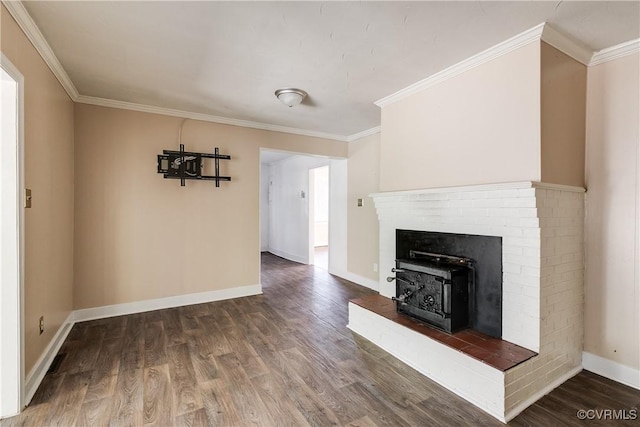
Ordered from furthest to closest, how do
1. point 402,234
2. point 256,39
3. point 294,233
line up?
point 294,233
point 402,234
point 256,39

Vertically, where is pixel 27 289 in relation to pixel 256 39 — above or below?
below

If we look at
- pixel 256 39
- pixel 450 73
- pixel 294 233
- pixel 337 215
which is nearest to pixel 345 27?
pixel 256 39

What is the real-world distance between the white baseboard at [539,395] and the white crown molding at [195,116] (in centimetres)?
388

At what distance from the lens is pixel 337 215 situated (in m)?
5.41

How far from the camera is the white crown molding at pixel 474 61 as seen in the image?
2029 mm

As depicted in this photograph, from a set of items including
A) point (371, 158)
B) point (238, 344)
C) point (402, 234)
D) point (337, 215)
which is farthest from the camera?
point (337, 215)

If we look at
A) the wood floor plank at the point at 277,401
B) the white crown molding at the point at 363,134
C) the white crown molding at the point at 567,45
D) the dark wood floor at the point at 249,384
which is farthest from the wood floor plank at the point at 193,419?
the white crown molding at the point at 363,134

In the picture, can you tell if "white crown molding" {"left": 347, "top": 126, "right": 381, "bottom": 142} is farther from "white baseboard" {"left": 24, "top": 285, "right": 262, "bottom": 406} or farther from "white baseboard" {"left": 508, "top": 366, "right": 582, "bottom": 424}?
"white baseboard" {"left": 508, "top": 366, "right": 582, "bottom": 424}

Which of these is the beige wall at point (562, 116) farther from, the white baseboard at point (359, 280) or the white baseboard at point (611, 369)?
the white baseboard at point (359, 280)

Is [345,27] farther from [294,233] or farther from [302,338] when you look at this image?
[294,233]

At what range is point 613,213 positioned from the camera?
2232 millimetres

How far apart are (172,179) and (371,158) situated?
273cm

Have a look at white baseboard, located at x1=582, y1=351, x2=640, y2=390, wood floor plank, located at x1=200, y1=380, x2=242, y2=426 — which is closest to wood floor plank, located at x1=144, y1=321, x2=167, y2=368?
wood floor plank, located at x1=200, y1=380, x2=242, y2=426

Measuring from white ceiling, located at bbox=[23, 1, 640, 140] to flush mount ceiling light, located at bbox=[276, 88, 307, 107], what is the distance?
0.09m
